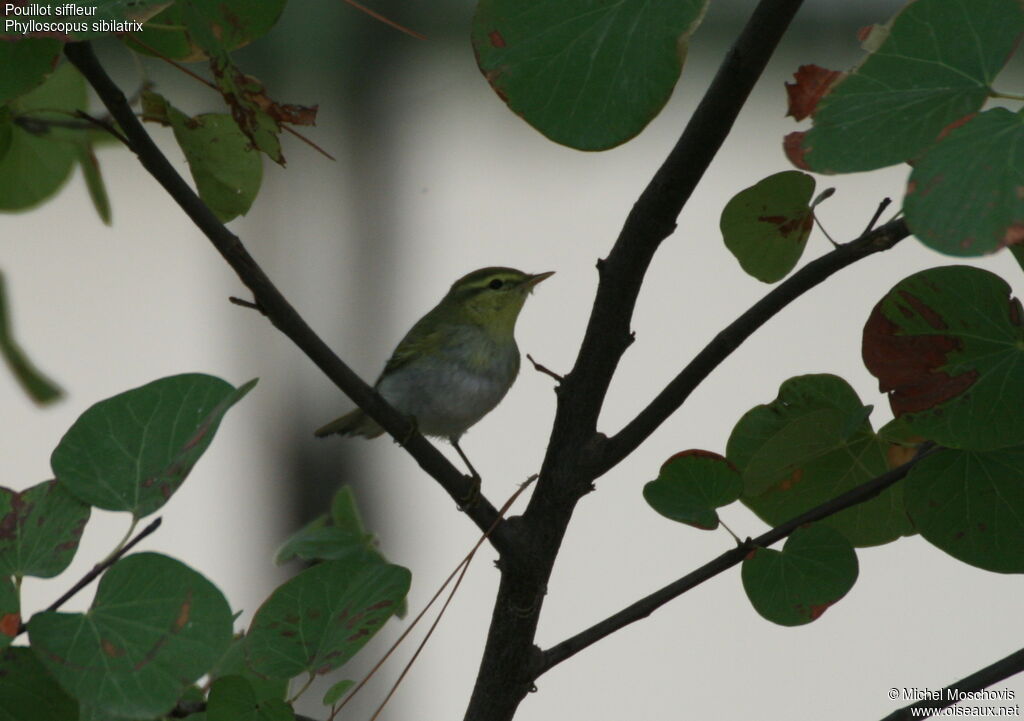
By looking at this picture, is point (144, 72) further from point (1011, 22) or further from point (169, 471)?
point (1011, 22)

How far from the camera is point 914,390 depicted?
69 centimetres

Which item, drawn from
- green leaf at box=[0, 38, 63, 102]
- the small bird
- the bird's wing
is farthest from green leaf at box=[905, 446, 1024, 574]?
the bird's wing

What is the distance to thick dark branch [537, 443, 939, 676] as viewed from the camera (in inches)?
30.2

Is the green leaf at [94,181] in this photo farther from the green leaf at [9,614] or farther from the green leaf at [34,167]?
the green leaf at [9,614]

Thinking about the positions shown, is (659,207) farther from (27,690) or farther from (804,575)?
(27,690)

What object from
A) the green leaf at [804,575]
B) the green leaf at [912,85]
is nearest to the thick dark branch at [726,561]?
the green leaf at [804,575]

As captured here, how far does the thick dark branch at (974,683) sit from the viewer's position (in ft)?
2.36

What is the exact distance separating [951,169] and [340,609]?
19.2 inches

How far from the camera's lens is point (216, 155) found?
79 centimetres

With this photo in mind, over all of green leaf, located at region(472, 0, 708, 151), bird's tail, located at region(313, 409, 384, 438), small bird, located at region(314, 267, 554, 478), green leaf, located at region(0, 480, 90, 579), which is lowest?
green leaf, located at region(0, 480, 90, 579)

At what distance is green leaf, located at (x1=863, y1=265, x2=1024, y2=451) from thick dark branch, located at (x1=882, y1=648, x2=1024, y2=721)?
0.16 meters

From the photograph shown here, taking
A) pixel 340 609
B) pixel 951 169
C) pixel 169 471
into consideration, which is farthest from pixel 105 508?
pixel 951 169

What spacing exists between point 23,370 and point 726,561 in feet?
1.94

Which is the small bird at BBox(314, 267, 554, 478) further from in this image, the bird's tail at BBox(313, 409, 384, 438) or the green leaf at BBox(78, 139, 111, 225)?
the green leaf at BBox(78, 139, 111, 225)
